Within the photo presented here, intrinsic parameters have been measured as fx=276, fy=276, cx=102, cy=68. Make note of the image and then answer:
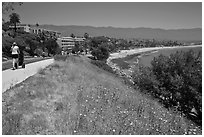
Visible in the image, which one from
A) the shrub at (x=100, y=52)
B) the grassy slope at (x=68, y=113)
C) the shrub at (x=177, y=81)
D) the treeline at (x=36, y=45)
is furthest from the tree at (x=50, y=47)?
the grassy slope at (x=68, y=113)

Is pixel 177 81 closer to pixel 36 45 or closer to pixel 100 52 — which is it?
pixel 100 52

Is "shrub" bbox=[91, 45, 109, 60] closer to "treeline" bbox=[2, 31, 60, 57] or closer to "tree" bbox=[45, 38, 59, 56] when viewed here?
"treeline" bbox=[2, 31, 60, 57]

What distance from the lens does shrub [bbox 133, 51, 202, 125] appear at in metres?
14.7

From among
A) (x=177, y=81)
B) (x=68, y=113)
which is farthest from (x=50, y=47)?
(x=68, y=113)

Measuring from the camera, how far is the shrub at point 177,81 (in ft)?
48.4

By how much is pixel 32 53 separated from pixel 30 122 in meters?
47.1

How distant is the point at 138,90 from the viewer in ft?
51.7

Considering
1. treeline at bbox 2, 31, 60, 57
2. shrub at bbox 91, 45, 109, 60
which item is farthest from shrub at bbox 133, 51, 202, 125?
treeline at bbox 2, 31, 60, 57

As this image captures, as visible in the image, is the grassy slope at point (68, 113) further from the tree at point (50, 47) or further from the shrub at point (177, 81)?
the tree at point (50, 47)

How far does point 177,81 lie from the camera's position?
582 inches

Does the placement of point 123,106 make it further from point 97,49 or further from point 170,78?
point 97,49

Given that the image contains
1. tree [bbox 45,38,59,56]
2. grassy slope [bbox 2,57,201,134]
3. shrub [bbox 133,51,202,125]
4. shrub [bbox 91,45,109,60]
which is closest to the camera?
grassy slope [bbox 2,57,201,134]

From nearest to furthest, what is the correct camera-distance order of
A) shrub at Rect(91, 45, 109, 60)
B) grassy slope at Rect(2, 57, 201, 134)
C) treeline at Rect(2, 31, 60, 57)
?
grassy slope at Rect(2, 57, 201, 134), shrub at Rect(91, 45, 109, 60), treeline at Rect(2, 31, 60, 57)

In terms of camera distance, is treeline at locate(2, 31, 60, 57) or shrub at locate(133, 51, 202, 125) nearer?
shrub at locate(133, 51, 202, 125)
